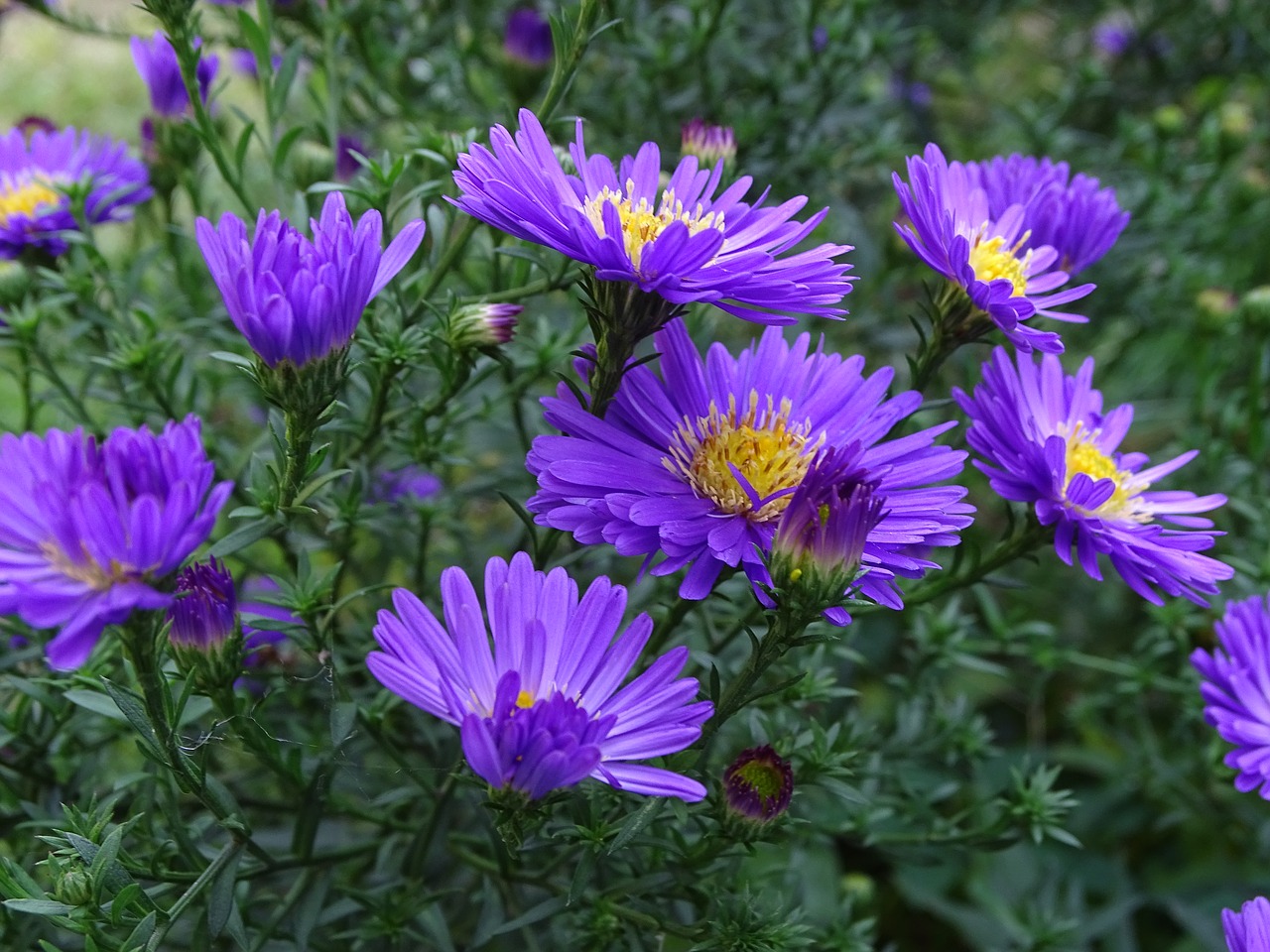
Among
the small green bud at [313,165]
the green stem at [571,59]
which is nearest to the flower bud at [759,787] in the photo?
the green stem at [571,59]

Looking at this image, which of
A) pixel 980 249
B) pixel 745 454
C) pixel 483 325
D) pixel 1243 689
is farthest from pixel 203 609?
pixel 1243 689

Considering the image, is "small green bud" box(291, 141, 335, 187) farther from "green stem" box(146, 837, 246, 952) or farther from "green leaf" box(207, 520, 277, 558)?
"green stem" box(146, 837, 246, 952)

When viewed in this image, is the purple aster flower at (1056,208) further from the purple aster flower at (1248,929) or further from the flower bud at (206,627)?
the flower bud at (206,627)

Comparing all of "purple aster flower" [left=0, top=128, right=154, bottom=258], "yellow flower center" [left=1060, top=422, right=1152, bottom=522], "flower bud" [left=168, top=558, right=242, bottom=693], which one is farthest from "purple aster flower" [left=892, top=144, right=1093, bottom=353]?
"purple aster flower" [left=0, top=128, right=154, bottom=258]

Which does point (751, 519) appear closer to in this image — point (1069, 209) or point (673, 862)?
point (673, 862)

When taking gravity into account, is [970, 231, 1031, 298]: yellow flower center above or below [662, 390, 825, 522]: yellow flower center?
above

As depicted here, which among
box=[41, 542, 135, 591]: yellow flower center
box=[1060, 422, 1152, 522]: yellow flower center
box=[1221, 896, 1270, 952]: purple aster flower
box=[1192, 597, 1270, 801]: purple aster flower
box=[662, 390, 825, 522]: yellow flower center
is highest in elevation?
box=[41, 542, 135, 591]: yellow flower center

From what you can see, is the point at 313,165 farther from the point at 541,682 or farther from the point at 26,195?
the point at 541,682
